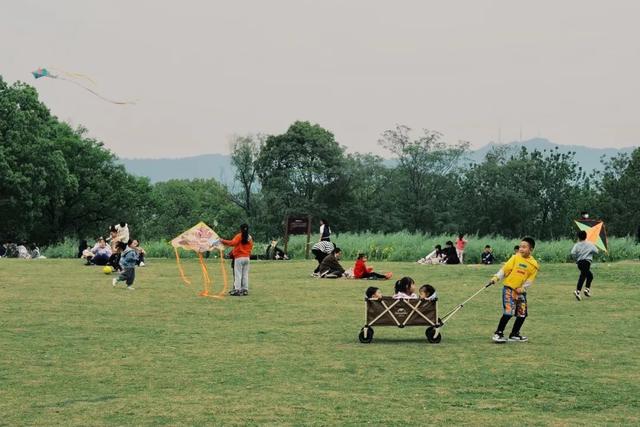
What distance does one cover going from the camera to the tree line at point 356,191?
75875mm

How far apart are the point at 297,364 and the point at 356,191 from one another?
71455mm

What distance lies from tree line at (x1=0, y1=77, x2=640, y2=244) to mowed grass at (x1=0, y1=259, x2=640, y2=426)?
Answer: 51.4m

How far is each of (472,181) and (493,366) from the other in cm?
7362

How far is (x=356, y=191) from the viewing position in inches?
3300

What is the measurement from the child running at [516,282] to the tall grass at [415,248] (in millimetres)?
26653

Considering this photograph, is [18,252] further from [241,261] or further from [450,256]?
[241,261]

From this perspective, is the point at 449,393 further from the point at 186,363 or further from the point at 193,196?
the point at 193,196

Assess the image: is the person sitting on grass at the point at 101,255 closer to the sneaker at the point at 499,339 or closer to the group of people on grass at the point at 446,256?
the group of people on grass at the point at 446,256

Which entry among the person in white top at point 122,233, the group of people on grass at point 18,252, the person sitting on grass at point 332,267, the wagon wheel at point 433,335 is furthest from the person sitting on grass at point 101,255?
the wagon wheel at point 433,335

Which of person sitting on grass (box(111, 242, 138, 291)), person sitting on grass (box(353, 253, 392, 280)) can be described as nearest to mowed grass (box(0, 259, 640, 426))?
person sitting on grass (box(111, 242, 138, 291))

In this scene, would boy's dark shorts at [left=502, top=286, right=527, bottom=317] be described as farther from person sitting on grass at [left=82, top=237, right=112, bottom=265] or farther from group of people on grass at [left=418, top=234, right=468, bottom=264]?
person sitting on grass at [left=82, top=237, right=112, bottom=265]

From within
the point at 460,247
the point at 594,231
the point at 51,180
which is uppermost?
the point at 51,180

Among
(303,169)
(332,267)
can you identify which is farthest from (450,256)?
(303,169)

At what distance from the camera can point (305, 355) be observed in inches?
528
